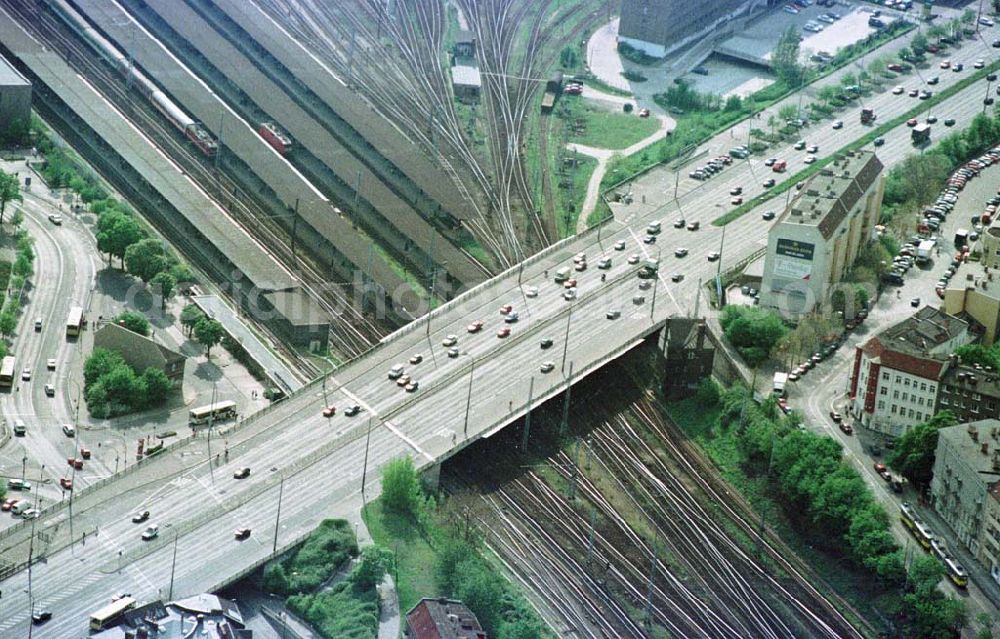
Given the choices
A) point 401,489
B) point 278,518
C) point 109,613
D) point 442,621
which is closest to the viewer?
point 109,613

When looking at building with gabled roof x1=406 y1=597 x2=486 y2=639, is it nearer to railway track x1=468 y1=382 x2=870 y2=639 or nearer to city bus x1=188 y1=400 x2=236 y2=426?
railway track x1=468 y1=382 x2=870 y2=639

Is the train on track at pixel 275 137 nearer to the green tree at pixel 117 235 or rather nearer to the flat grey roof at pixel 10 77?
the flat grey roof at pixel 10 77

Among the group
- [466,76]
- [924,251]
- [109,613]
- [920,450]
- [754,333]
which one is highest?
[109,613]

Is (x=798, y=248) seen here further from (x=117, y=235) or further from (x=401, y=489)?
(x=117, y=235)

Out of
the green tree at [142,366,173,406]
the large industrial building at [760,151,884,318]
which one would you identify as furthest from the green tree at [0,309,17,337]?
the large industrial building at [760,151,884,318]

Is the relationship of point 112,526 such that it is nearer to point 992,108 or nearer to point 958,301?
point 958,301

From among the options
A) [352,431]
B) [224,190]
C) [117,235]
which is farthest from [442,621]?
[224,190]
